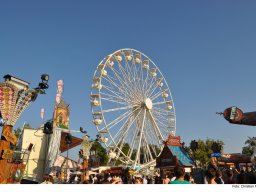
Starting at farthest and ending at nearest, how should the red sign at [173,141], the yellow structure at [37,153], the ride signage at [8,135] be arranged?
1. the yellow structure at [37,153]
2. the red sign at [173,141]
3. the ride signage at [8,135]

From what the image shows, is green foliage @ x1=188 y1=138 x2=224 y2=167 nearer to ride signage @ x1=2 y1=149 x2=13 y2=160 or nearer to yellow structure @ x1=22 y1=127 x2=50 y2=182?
yellow structure @ x1=22 y1=127 x2=50 y2=182

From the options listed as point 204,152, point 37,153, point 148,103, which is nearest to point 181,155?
point 148,103

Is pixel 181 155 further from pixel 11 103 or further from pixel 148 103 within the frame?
pixel 148 103

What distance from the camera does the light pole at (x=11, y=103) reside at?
12.8 meters

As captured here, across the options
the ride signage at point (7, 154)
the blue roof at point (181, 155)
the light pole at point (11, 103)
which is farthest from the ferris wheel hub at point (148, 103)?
the ride signage at point (7, 154)

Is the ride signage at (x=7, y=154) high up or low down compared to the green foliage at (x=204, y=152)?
down

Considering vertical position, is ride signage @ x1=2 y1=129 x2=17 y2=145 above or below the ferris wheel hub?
below

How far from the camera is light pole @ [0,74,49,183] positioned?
41.8 feet

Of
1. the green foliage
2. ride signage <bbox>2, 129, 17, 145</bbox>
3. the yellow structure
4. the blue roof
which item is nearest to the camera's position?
ride signage <bbox>2, 129, 17, 145</bbox>

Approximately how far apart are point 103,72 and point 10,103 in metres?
16.1

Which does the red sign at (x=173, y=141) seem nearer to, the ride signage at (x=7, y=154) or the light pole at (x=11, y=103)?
the light pole at (x=11, y=103)

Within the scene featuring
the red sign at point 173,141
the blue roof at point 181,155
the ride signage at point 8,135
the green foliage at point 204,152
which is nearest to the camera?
the ride signage at point 8,135

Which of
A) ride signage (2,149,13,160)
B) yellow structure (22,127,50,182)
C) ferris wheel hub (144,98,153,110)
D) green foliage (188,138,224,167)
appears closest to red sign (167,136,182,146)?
ride signage (2,149,13,160)
